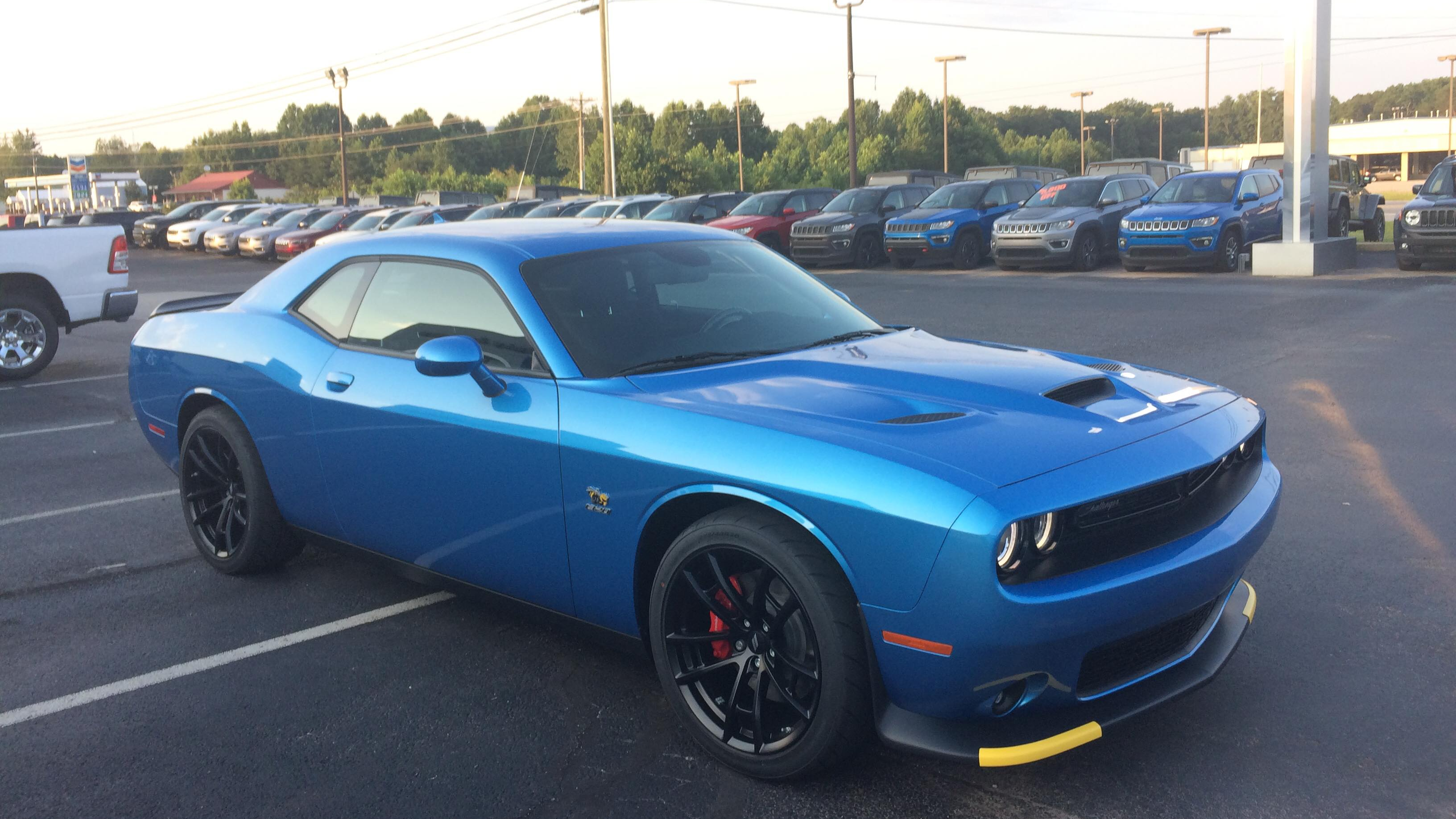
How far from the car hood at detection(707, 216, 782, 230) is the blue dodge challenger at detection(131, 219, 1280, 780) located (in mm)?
19806

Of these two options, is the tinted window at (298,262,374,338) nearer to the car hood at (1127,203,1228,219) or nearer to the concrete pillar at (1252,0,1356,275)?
the car hood at (1127,203,1228,219)

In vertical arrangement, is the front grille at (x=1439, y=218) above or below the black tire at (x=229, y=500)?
above

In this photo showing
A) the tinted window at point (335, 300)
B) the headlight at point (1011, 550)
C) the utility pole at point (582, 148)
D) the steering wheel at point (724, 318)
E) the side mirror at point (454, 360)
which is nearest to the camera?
the headlight at point (1011, 550)

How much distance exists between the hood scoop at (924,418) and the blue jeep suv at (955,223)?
61.5 feet

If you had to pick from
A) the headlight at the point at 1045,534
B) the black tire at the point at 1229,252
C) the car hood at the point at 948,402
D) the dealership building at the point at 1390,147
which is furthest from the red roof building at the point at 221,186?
the headlight at the point at 1045,534

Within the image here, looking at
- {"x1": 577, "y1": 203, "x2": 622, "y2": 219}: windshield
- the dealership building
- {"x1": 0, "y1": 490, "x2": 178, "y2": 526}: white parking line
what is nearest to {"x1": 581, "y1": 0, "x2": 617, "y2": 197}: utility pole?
{"x1": 577, "y1": 203, "x2": 622, "y2": 219}: windshield

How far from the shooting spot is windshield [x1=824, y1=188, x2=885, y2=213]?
24.4 meters

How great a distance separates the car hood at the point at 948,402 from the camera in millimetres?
2803

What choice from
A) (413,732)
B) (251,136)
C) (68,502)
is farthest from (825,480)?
(251,136)

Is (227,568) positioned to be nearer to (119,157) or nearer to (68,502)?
(68,502)

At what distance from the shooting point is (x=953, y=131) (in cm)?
9675

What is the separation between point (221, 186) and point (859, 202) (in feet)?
407

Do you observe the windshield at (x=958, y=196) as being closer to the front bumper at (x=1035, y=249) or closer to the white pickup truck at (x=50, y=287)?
the front bumper at (x=1035, y=249)

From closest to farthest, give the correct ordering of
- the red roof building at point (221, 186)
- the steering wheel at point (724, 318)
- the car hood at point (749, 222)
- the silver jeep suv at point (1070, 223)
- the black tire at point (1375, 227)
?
the steering wheel at point (724, 318)
the silver jeep suv at point (1070, 223)
the black tire at point (1375, 227)
the car hood at point (749, 222)
the red roof building at point (221, 186)
